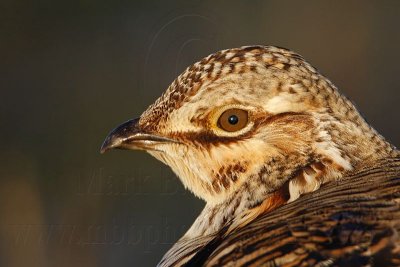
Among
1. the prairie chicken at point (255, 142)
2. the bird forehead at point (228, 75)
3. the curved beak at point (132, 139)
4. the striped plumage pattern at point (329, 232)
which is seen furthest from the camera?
the curved beak at point (132, 139)

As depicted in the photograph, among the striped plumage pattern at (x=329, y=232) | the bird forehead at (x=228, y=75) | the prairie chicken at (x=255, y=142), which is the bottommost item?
the striped plumage pattern at (x=329, y=232)

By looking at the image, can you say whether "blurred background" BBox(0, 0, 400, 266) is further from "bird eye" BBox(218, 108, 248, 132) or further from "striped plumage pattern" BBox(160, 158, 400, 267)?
"striped plumage pattern" BBox(160, 158, 400, 267)

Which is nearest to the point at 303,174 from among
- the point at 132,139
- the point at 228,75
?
the point at 228,75

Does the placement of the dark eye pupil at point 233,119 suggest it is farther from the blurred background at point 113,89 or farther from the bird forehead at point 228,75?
the blurred background at point 113,89

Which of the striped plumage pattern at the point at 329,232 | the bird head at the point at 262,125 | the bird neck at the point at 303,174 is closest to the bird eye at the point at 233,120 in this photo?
the bird head at the point at 262,125

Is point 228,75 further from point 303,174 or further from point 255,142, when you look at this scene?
point 303,174

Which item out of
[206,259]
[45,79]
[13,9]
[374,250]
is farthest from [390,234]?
[13,9]

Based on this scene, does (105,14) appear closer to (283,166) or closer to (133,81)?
(133,81)
